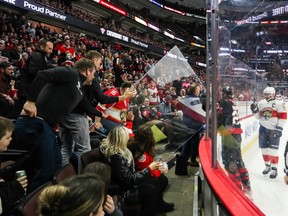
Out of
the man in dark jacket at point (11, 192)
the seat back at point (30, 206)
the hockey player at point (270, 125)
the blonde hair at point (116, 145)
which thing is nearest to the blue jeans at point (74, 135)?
the blonde hair at point (116, 145)

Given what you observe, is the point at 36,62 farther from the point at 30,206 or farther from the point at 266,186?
the point at 266,186

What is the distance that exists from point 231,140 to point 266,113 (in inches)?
29.6

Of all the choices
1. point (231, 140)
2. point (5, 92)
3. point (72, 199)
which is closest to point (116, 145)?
point (231, 140)

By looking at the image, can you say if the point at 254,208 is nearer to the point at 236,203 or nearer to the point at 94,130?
the point at 236,203

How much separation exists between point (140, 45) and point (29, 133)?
17.1 meters

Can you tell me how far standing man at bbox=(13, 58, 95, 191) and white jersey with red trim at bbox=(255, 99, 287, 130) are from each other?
1362mm

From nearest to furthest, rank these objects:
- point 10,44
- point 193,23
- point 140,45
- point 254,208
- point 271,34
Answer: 1. point 254,208
2. point 271,34
3. point 10,44
4. point 140,45
5. point 193,23

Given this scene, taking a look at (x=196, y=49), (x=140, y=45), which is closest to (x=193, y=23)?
(x=196, y=49)

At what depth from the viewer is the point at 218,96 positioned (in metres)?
1.77

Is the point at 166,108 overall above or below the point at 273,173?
above

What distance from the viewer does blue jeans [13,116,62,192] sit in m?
1.93

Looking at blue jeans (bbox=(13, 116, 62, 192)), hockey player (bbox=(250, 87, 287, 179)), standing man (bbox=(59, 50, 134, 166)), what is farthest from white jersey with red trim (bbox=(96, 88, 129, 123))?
hockey player (bbox=(250, 87, 287, 179))

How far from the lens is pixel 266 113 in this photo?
2254mm

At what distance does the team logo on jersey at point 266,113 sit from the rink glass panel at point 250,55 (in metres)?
0.29
